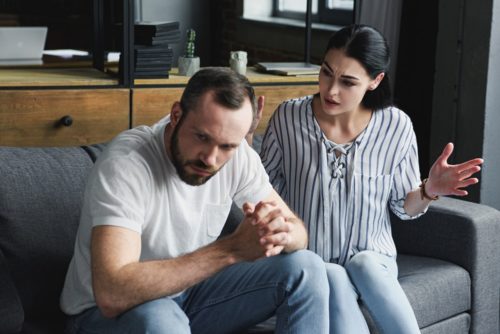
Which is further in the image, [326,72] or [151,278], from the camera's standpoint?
[326,72]

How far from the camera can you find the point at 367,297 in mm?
2330

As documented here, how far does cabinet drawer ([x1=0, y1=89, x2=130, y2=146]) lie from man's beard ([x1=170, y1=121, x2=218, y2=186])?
137 cm

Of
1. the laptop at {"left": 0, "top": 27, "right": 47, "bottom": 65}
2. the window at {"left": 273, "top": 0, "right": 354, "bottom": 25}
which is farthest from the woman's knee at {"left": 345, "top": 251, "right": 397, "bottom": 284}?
the window at {"left": 273, "top": 0, "right": 354, "bottom": 25}

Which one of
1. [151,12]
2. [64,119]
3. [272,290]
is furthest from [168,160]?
[151,12]

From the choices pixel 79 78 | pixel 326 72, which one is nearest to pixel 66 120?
pixel 79 78

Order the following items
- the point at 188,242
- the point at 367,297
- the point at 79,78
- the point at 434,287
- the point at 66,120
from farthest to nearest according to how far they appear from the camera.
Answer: the point at 79,78, the point at 66,120, the point at 434,287, the point at 367,297, the point at 188,242

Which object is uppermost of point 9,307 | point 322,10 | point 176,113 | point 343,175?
point 322,10

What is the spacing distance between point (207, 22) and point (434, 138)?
2.23 meters

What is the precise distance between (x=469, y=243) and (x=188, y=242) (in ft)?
3.60

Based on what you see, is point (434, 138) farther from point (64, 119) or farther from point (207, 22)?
point (207, 22)

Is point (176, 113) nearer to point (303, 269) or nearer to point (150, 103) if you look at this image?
point (303, 269)

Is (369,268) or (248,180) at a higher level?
(248,180)

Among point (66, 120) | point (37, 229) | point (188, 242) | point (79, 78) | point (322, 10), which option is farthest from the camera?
point (322, 10)

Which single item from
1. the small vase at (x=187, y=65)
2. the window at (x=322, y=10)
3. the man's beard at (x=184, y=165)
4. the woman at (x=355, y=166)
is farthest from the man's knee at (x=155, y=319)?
the window at (x=322, y=10)
